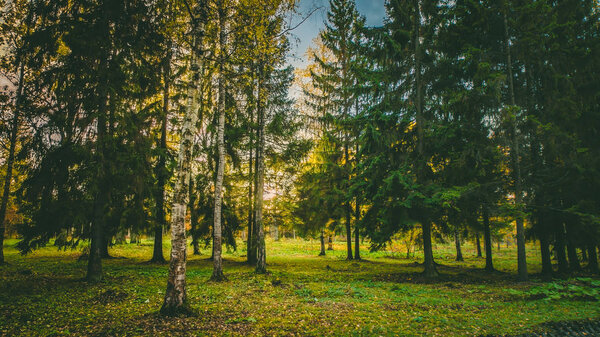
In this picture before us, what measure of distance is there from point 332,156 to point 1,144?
18.8 m

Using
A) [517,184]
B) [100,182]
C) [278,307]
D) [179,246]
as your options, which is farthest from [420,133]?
[100,182]

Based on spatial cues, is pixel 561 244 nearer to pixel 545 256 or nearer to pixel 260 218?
pixel 545 256

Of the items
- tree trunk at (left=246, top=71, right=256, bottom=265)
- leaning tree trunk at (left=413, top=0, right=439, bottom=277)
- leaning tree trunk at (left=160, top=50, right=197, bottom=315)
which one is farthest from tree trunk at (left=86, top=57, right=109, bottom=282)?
leaning tree trunk at (left=413, top=0, right=439, bottom=277)

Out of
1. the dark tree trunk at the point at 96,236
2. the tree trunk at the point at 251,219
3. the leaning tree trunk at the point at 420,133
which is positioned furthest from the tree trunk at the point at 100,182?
the leaning tree trunk at the point at 420,133

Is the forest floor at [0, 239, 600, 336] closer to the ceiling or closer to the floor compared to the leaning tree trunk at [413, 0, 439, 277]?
closer to the floor

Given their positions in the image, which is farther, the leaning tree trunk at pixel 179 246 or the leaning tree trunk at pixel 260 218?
the leaning tree trunk at pixel 260 218

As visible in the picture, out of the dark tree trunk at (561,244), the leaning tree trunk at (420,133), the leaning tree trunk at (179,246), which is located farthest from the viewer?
the leaning tree trunk at (420,133)

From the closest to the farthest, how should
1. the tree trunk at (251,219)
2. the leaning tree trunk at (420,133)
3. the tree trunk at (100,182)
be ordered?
the tree trunk at (100,182) < the leaning tree trunk at (420,133) < the tree trunk at (251,219)

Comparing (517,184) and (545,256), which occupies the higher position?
(517,184)

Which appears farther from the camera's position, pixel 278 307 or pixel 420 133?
pixel 420 133

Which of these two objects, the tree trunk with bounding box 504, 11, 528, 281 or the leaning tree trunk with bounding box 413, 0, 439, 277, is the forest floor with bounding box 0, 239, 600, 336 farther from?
the leaning tree trunk with bounding box 413, 0, 439, 277

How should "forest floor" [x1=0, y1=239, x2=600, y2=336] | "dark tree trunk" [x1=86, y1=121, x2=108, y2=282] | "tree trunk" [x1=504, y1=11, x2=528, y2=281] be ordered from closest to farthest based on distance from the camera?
1. "forest floor" [x1=0, y1=239, x2=600, y2=336]
2. "dark tree trunk" [x1=86, y1=121, x2=108, y2=282]
3. "tree trunk" [x1=504, y1=11, x2=528, y2=281]

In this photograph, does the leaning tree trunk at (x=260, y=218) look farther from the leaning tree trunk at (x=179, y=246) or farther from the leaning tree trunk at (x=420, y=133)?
the leaning tree trunk at (x=420, y=133)

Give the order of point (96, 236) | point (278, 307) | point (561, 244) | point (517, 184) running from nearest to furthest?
point (278, 307) → point (96, 236) → point (517, 184) → point (561, 244)
